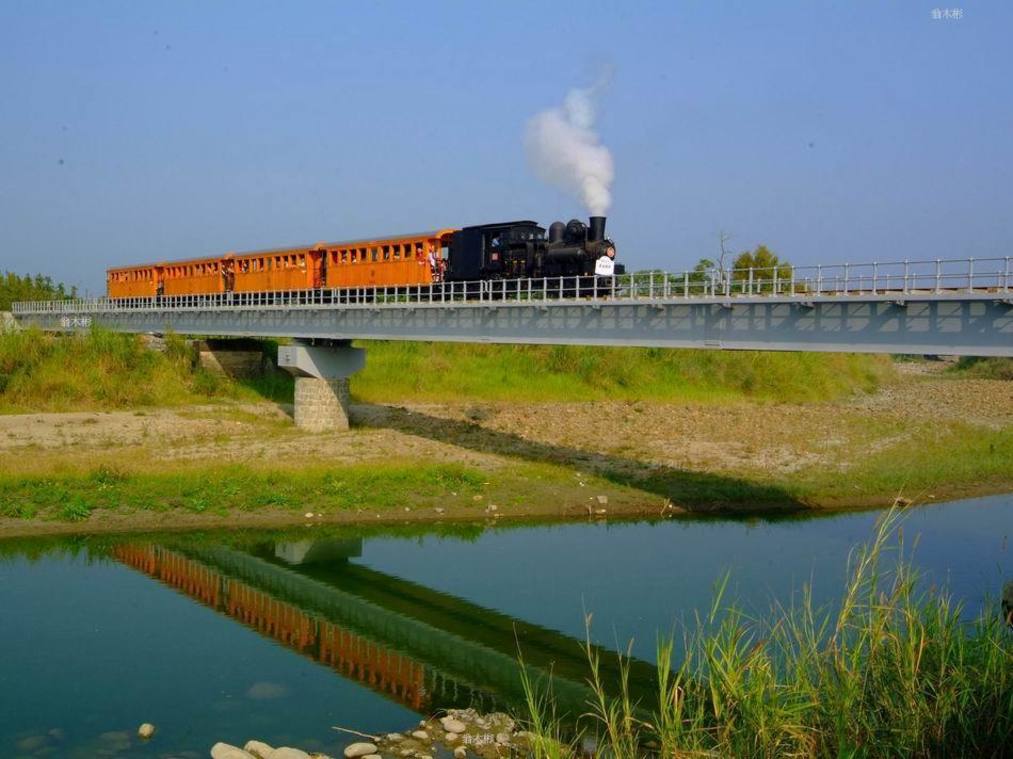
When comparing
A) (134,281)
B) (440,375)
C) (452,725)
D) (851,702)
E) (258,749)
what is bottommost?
(452,725)

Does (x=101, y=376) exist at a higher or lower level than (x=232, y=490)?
higher

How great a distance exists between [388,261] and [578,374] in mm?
17265

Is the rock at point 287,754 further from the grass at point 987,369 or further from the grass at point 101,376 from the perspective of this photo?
the grass at point 987,369

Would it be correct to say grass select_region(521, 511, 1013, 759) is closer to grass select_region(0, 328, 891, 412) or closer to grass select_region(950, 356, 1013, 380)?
grass select_region(0, 328, 891, 412)

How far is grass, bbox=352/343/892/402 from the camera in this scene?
47.0m

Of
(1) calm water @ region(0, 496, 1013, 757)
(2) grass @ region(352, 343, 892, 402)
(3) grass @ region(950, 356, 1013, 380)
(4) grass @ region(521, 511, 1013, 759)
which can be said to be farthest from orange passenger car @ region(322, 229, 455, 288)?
A: (3) grass @ region(950, 356, 1013, 380)

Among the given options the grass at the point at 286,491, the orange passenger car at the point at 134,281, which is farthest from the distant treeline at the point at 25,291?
the grass at the point at 286,491

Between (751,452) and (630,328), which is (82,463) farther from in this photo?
(751,452)

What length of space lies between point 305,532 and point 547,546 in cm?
577

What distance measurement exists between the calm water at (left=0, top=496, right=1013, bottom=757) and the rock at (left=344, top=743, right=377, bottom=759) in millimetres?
512

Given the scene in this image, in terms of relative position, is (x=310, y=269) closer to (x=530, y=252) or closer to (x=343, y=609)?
(x=530, y=252)

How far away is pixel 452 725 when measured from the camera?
40.4 feet

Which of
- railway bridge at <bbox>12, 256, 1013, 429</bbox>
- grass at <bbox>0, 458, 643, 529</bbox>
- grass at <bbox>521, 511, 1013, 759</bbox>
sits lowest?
grass at <bbox>0, 458, 643, 529</bbox>

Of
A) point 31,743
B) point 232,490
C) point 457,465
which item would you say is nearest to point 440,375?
point 457,465
